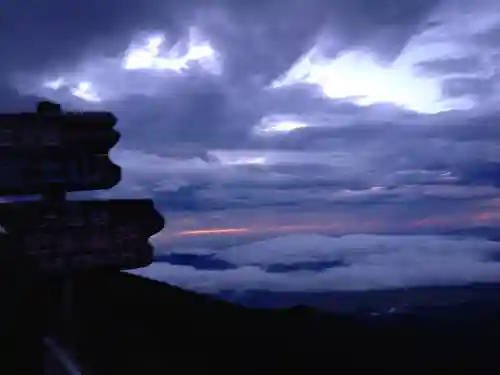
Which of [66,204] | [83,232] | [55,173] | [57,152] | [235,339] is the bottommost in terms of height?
[235,339]

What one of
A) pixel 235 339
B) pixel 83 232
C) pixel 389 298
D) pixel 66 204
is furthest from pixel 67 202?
pixel 389 298

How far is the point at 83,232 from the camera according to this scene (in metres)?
9.58

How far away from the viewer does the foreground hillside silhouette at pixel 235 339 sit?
38.5ft

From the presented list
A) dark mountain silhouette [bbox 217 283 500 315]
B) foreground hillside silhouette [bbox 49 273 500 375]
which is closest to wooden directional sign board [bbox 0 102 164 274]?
foreground hillside silhouette [bbox 49 273 500 375]

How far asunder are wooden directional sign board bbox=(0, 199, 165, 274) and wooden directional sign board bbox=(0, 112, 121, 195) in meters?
0.26

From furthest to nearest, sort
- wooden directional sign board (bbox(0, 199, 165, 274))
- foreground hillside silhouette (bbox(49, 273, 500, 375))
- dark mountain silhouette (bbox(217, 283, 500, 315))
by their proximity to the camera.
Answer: dark mountain silhouette (bbox(217, 283, 500, 315)) → foreground hillside silhouette (bbox(49, 273, 500, 375)) → wooden directional sign board (bbox(0, 199, 165, 274))

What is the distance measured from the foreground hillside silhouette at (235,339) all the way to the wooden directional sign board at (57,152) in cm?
227

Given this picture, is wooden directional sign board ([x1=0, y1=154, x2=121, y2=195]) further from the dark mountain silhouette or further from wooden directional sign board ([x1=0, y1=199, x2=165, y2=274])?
the dark mountain silhouette

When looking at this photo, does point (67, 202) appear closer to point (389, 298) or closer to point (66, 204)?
point (66, 204)

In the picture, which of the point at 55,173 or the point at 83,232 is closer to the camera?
the point at 83,232

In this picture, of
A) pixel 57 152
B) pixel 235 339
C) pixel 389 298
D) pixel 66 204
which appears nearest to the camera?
pixel 66 204

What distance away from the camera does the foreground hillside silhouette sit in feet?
38.5

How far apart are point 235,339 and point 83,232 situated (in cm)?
399

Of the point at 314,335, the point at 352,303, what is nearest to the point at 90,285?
the point at 314,335
